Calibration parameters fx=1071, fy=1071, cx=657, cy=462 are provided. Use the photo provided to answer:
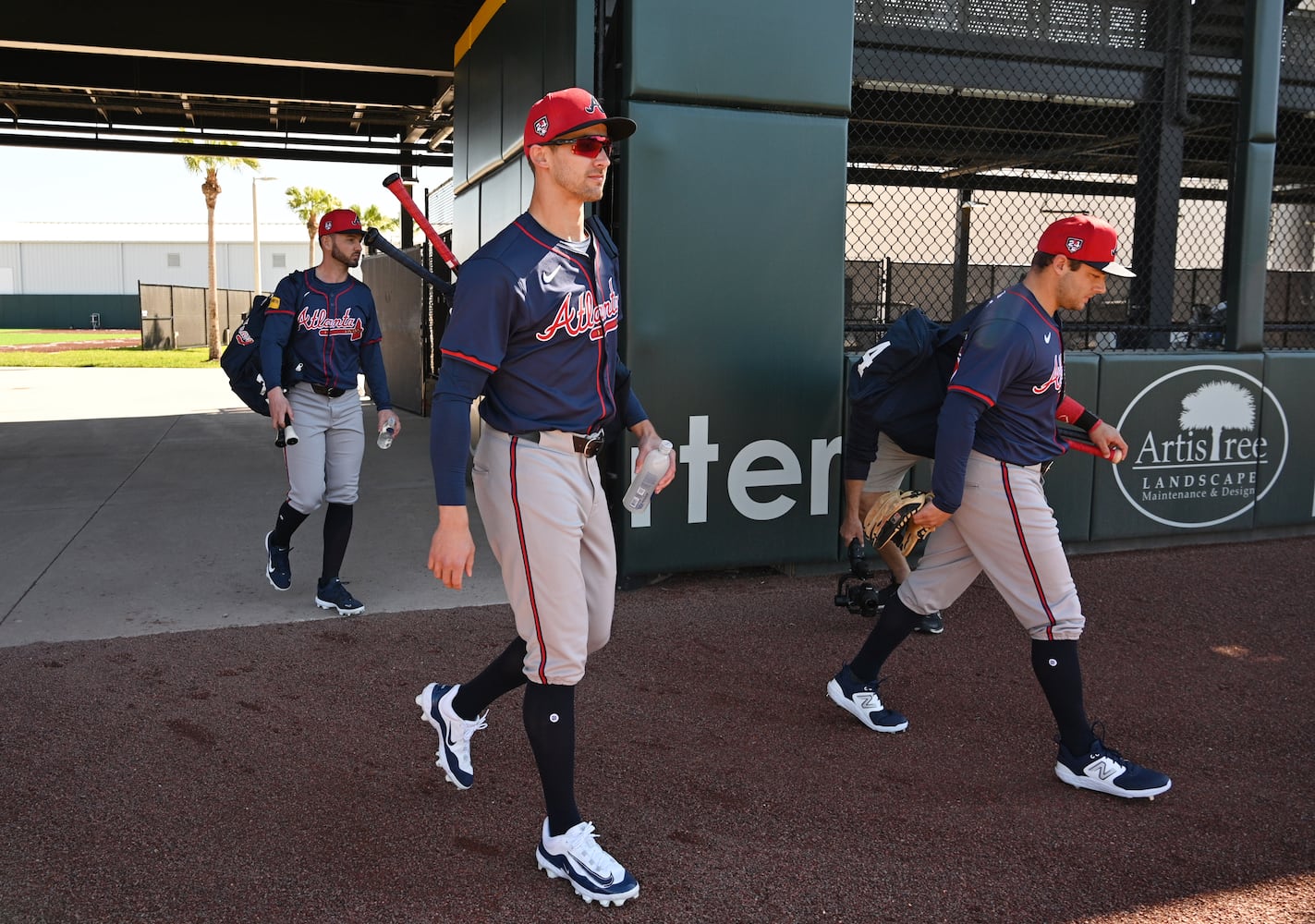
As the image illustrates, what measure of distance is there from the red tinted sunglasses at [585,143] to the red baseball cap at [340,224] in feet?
8.45

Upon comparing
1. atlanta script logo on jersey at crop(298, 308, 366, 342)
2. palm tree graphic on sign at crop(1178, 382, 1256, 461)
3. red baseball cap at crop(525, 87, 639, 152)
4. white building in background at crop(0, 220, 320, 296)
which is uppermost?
white building in background at crop(0, 220, 320, 296)

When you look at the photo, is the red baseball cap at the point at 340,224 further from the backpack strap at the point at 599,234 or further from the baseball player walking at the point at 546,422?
the baseball player walking at the point at 546,422

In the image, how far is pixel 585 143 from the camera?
2.73 metres

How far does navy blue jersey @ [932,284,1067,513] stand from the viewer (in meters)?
3.36

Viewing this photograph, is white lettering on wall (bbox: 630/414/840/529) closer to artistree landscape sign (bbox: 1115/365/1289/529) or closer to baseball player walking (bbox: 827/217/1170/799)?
artistree landscape sign (bbox: 1115/365/1289/529)

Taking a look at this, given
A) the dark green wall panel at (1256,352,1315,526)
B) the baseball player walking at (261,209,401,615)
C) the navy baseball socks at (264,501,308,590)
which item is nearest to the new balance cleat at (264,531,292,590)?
the navy baseball socks at (264,501,308,590)

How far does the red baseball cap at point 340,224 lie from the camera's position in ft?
16.6

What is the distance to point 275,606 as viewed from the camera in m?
5.40

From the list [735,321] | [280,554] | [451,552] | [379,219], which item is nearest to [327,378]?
[280,554]

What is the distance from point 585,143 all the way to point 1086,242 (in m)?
1.68

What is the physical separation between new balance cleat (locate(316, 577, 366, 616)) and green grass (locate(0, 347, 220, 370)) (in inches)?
789

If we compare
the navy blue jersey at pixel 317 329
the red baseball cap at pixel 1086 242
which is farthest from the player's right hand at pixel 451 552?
the navy blue jersey at pixel 317 329

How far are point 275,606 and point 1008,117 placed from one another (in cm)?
1100

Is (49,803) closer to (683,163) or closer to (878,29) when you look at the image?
(683,163)
